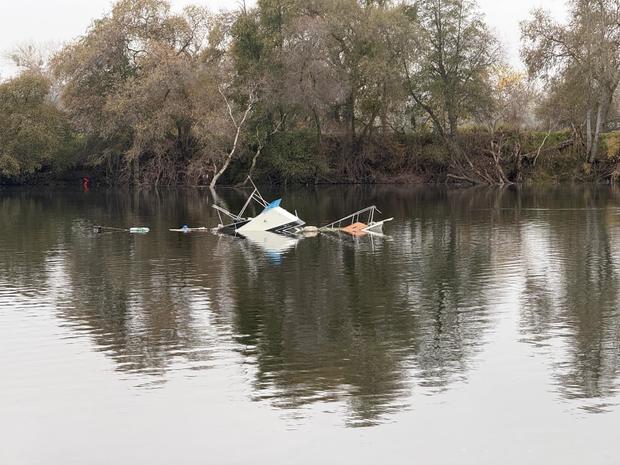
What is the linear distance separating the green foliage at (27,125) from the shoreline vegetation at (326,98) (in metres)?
0.18

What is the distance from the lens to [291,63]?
93062 mm

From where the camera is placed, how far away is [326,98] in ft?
308

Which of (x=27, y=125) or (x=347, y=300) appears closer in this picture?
(x=347, y=300)

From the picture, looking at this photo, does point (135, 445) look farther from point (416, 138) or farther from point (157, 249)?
point (416, 138)

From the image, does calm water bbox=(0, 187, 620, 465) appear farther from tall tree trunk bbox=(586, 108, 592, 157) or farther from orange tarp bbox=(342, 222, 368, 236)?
tall tree trunk bbox=(586, 108, 592, 157)

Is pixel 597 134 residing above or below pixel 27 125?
below

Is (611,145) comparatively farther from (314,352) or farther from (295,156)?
(314,352)

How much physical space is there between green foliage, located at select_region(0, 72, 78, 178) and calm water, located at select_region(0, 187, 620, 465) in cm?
6092

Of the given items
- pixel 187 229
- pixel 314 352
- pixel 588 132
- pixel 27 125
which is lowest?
pixel 314 352

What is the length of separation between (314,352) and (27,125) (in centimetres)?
8641

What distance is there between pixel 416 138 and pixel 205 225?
5077 centimetres

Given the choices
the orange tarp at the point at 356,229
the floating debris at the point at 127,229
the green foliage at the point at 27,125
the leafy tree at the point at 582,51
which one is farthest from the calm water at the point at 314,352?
the green foliage at the point at 27,125

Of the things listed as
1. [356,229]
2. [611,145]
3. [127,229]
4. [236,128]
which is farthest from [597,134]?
[127,229]

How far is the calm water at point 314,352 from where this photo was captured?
16.4 metres
